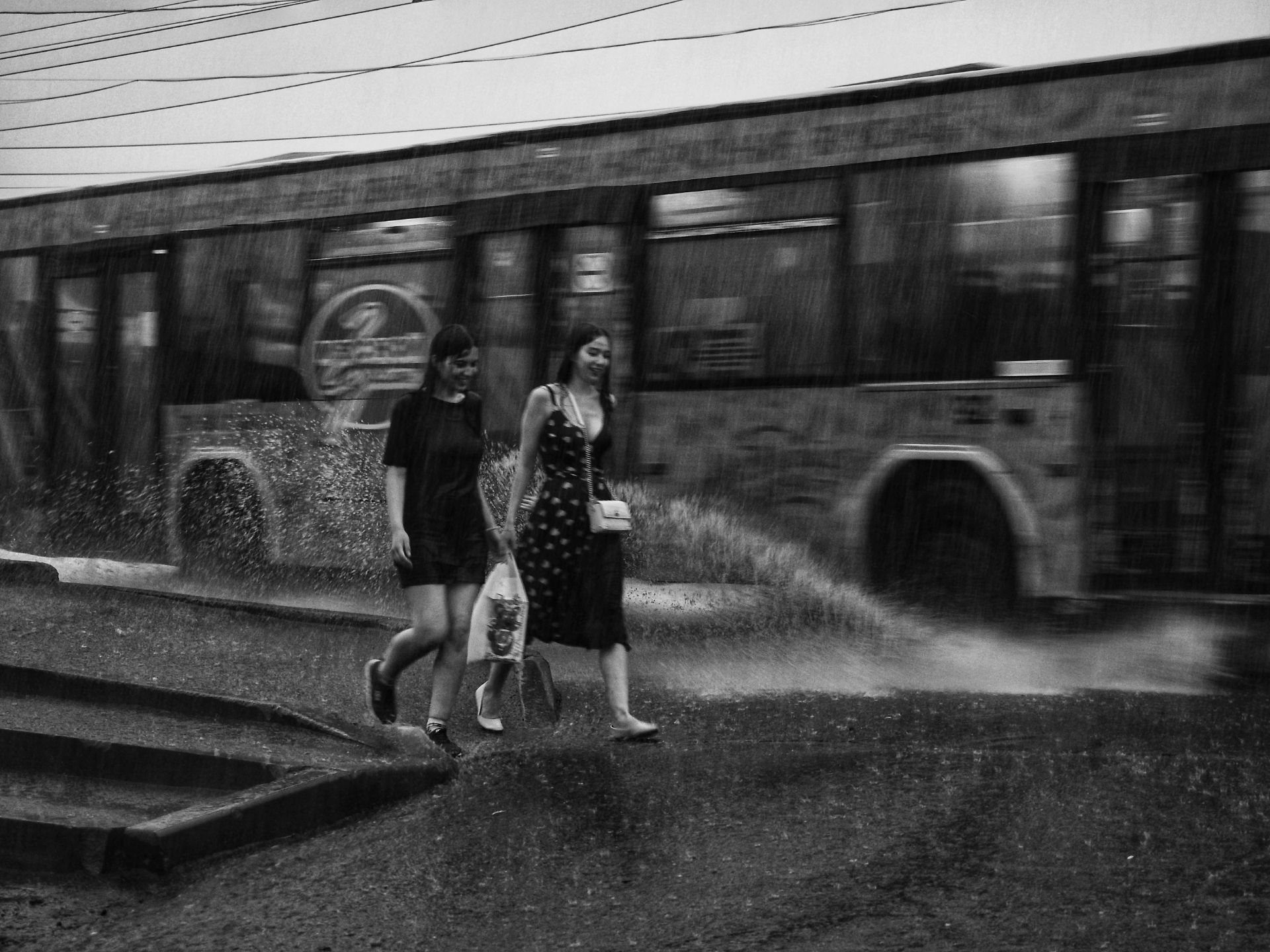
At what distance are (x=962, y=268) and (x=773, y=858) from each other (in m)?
5.06

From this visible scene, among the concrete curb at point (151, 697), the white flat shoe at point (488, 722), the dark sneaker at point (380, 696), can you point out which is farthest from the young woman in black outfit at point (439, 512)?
the concrete curb at point (151, 697)

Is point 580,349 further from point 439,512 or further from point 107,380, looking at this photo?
point 107,380

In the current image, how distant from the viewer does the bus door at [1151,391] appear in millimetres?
8328


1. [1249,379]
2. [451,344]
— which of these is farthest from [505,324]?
[1249,379]

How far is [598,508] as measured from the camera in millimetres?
6691

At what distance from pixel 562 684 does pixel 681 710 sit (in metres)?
1.15

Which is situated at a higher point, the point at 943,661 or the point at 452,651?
the point at 452,651

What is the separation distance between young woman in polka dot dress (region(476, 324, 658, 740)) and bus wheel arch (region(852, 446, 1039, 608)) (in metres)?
2.85

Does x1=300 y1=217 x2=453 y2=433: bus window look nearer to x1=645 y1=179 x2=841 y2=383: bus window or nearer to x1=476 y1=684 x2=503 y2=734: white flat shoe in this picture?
x1=645 y1=179 x2=841 y2=383: bus window

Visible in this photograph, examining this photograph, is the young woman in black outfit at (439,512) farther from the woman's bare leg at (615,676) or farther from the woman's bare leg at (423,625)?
the woman's bare leg at (615,676)

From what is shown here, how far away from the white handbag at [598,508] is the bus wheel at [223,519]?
5.83 meters

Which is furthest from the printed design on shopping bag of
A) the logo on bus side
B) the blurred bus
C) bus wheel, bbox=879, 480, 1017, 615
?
the logo on bus side

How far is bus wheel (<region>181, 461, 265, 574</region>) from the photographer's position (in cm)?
1212

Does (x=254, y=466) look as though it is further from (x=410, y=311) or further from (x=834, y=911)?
(x=834, y=911)
